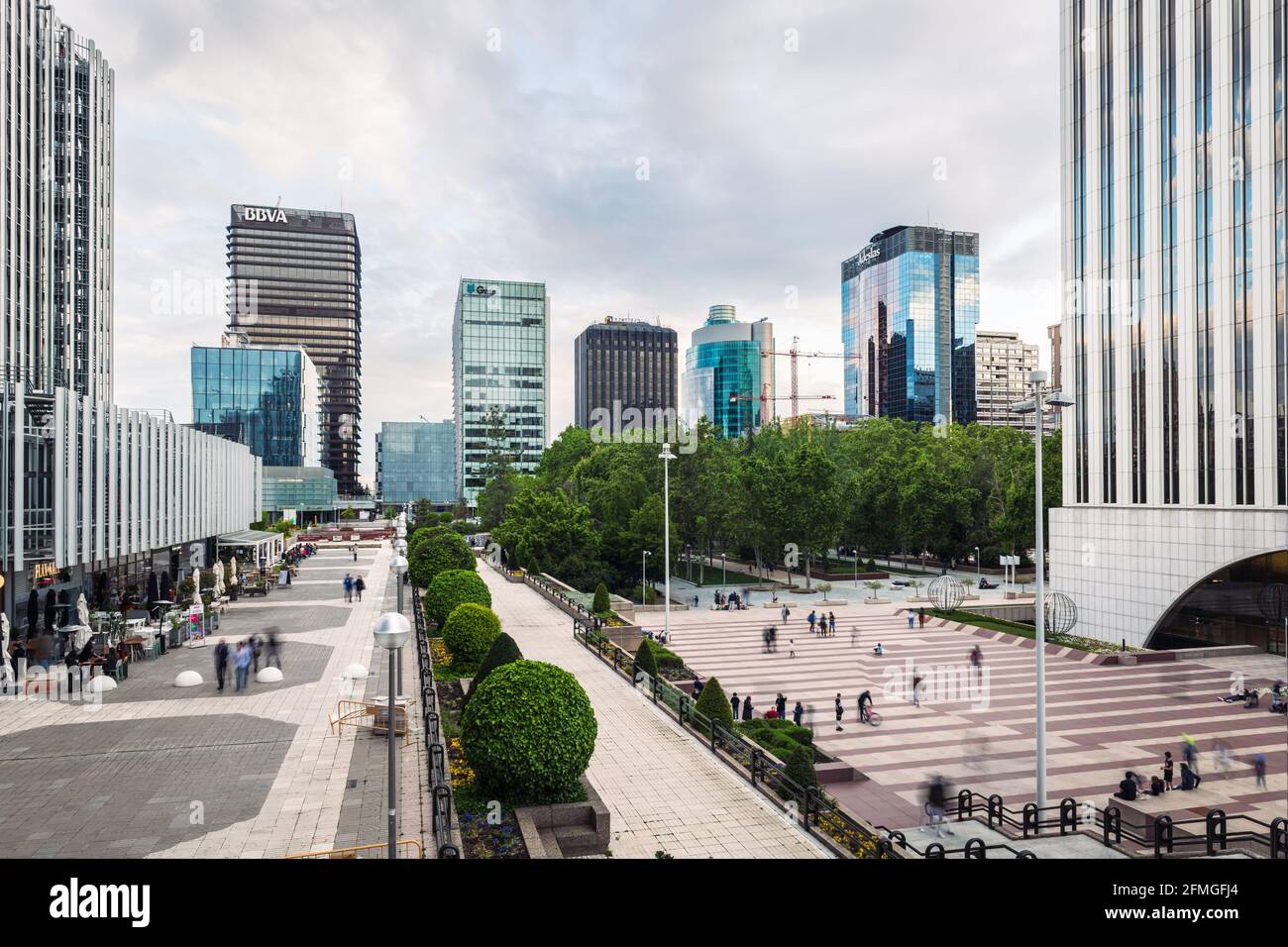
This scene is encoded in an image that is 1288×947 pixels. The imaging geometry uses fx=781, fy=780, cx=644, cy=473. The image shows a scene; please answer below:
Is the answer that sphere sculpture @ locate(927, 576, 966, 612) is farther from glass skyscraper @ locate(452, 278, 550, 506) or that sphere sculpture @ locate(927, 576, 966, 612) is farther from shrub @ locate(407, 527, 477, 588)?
glass skyscraper @ locate(452, 278, 550, 506)

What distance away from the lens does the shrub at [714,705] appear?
19172 mm

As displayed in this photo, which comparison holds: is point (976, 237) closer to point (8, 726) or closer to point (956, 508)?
point (956, 508)

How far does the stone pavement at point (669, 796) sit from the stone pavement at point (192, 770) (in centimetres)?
349

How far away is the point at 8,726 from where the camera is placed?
17719 millimetres

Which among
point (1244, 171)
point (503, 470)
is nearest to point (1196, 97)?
point (1244, 171)

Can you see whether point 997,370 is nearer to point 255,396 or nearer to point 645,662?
point 255,396

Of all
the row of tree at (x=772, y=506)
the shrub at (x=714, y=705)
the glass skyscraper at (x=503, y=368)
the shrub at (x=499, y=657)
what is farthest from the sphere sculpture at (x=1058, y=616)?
the glass skyscraper at (x=503, y=368)

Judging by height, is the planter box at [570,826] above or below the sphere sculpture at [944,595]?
above

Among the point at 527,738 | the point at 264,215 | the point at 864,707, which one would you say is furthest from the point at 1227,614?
the point at 264,215

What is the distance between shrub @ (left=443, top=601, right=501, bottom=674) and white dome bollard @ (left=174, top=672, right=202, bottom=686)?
22.3ft

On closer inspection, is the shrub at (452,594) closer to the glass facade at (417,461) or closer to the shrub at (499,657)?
the shrub at (499,657)

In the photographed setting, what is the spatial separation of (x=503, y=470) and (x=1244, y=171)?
72.5 metres

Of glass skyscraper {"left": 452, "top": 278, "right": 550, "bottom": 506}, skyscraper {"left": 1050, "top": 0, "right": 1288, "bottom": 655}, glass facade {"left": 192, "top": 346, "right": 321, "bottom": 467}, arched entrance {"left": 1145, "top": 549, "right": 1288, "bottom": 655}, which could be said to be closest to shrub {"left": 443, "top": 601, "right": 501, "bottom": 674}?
skyscraper {"left": 1050, "top": 0, "right": 1288, "bottom": 655}
